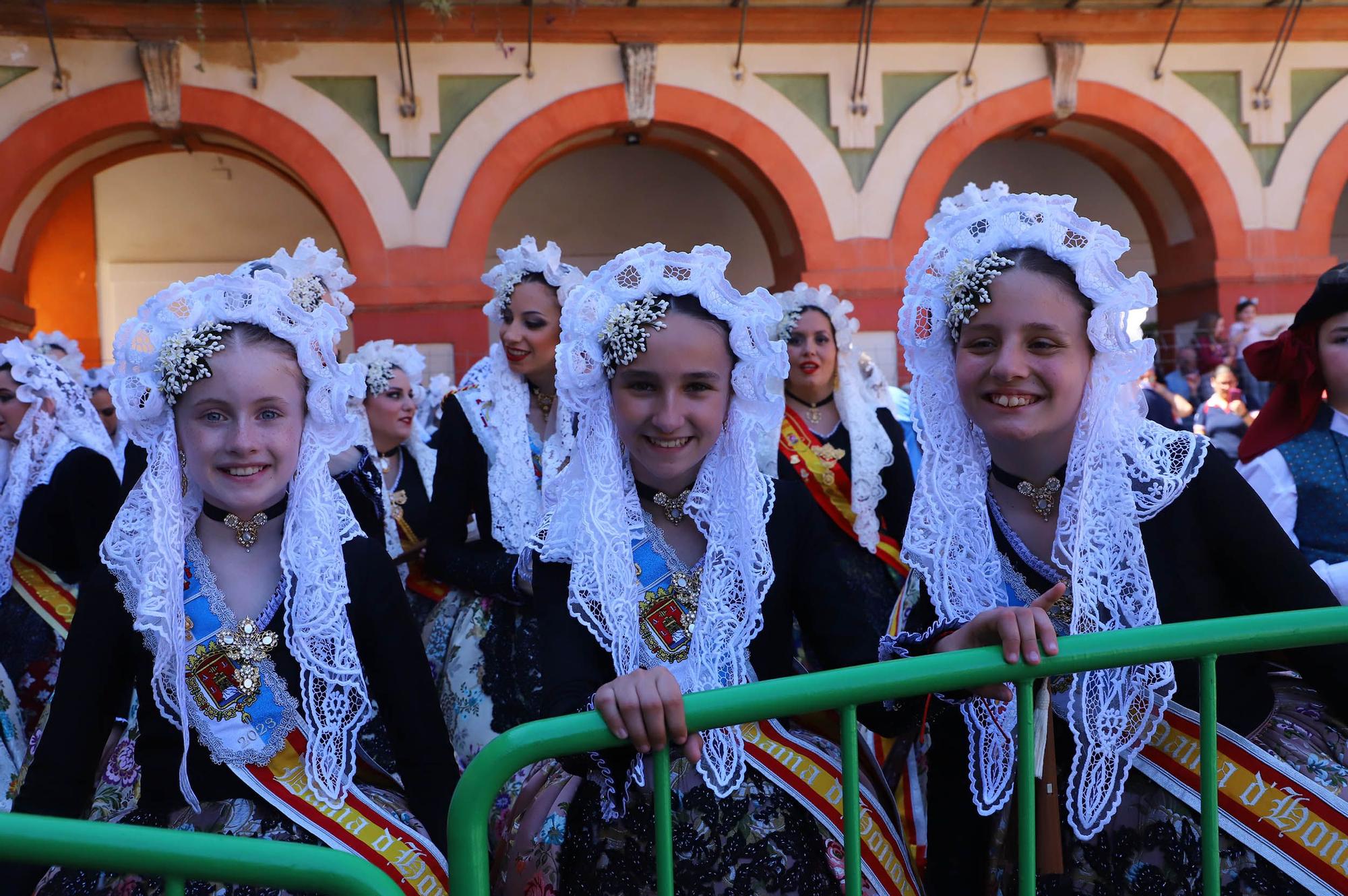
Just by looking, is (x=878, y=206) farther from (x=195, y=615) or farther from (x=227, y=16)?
(x=195, y=615)

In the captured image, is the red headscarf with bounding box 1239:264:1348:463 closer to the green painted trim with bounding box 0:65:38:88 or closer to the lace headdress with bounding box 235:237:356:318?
the lace headdress with bounding box 235:237:356:318

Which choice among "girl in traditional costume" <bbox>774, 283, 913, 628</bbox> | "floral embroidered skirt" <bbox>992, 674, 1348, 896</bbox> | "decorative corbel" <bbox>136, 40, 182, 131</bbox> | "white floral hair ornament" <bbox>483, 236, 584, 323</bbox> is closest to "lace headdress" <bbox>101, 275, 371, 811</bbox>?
"floral embroidered skirt" <bbox>992, 674, 1348, 896</bbox>

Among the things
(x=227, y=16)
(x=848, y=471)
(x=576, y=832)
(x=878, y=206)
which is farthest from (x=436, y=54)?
(x=576, y=832)

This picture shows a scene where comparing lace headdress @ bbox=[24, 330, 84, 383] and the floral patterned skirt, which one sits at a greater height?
lace headdress @ bbox=[24, 330, 84, 383]

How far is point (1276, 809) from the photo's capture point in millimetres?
1805

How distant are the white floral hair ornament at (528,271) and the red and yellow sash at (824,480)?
110 cm

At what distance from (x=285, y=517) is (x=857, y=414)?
3.03m

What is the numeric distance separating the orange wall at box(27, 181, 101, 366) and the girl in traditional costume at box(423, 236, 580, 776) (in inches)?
430

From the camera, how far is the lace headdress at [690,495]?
2.13 m

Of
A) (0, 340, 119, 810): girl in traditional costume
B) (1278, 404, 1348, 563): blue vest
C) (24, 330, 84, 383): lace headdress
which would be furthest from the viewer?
(24, 330, 84, 383): lace headdress

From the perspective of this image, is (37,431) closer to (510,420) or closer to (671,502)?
(510,420)

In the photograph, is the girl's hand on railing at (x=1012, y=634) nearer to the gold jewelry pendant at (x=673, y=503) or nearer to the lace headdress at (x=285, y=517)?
the gold jewelry pendant at (x=673, y=503)

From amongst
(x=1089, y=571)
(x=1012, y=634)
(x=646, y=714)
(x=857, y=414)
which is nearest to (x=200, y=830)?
(x=646, y=714)

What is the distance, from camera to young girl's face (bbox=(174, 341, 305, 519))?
7.27ft
